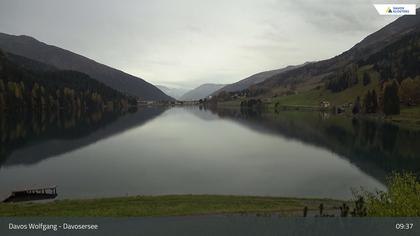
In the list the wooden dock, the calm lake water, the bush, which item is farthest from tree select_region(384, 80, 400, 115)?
A: the bush

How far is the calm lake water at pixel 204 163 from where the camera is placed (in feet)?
197

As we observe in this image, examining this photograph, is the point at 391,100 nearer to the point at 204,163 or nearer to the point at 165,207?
the point at 204,163

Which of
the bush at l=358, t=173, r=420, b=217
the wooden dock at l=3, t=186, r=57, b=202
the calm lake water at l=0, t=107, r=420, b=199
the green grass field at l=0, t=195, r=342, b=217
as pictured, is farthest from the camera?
the calm lake water at l=0, t=107, r=420, b=199

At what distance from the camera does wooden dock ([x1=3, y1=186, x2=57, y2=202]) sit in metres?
52.6

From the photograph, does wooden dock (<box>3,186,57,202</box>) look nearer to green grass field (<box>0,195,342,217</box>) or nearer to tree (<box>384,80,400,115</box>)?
green grass field (<box>0,195,342,217</box>)

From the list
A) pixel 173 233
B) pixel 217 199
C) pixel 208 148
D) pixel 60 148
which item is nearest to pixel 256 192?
pixel 217 199

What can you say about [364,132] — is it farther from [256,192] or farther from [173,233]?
[173,233]

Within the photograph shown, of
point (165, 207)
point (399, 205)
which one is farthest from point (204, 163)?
point (399, 205)

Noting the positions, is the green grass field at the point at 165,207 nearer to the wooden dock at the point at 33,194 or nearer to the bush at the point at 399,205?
the wooden dock at the point at 33,194

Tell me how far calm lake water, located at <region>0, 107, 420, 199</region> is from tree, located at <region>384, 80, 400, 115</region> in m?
65.4

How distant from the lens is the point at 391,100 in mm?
195375

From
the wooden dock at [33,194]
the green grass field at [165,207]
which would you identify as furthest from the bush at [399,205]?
the wooden dock at [33,194]

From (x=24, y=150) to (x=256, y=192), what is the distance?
66.7 metres

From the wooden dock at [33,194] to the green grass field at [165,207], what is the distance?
361 inches
